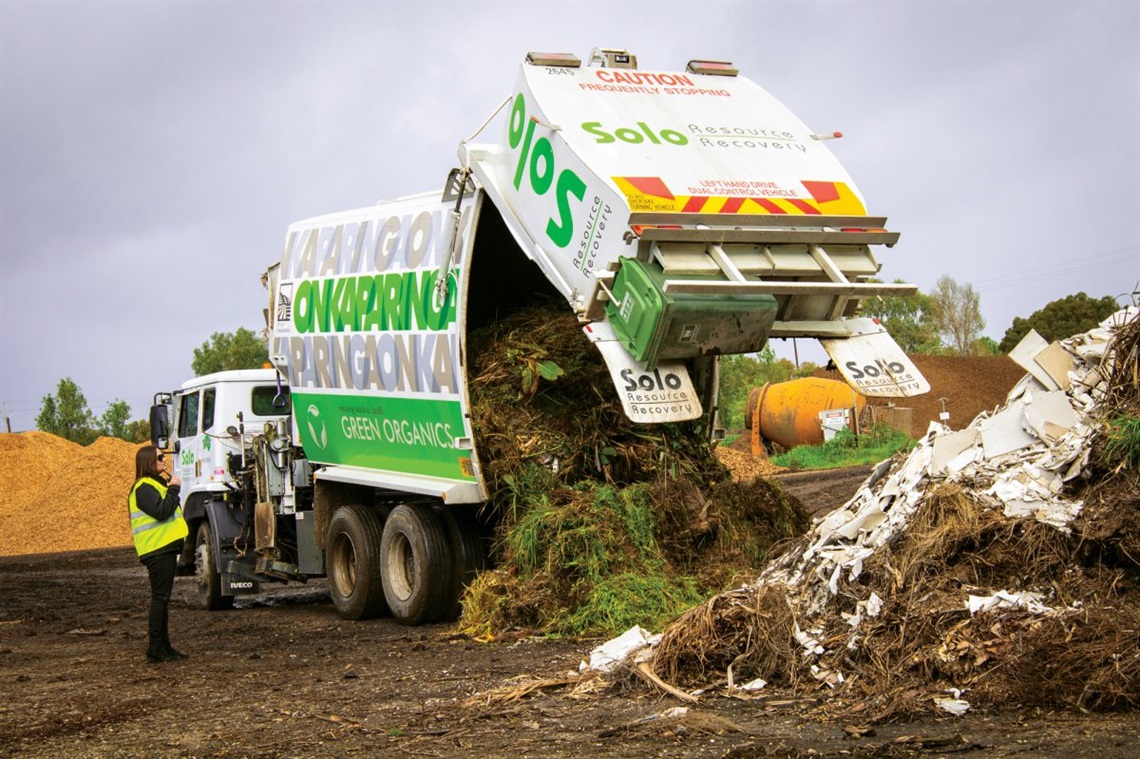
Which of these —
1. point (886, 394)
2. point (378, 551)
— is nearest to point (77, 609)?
point (378, 551)

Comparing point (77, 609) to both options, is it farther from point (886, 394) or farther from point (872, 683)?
point (872, 683)

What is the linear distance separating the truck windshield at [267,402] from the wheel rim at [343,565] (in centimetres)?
211

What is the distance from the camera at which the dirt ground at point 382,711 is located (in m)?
6.13

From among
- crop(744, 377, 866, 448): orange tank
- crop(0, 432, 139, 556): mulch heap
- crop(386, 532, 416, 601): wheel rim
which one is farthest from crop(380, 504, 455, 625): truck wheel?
crop(744, 377, 866, 448): orange tank

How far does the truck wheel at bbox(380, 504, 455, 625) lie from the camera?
11.4 metres

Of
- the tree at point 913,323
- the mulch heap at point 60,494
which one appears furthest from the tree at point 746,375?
the mulch heap at point 60,494

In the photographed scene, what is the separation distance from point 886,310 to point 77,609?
4502 centimetres

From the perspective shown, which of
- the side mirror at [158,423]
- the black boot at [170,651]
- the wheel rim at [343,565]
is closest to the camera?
the black boot at [170,651]

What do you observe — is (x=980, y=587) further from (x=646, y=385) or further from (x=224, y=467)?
(x=224, y=467)

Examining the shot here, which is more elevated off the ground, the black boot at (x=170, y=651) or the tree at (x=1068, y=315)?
the tree at (x=1068, y=315)

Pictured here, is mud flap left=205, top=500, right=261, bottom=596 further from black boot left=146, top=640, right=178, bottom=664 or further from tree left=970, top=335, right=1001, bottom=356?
tree left=970, top=335, right=1001, bottom=356

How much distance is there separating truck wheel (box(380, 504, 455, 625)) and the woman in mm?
1999

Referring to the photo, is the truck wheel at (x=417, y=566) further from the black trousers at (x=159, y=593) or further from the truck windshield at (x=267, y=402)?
the truck windshield at (x=267, y=402)

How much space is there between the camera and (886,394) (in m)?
9.66
